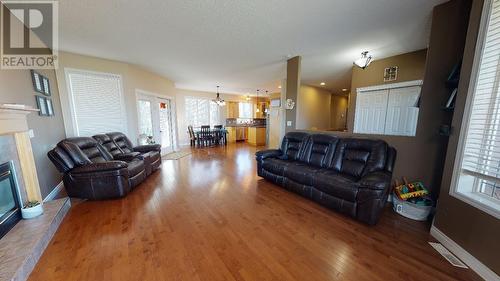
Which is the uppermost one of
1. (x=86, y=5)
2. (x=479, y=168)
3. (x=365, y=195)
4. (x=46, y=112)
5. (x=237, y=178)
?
(x=86, y=5)

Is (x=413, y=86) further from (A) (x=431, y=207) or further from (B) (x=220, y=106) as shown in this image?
(B) (x=220, y=106)

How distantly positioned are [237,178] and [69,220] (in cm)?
263

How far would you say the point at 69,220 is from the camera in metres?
2.21

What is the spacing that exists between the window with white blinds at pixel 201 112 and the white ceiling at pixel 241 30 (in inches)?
165

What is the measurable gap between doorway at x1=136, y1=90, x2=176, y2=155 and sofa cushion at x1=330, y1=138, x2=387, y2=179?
16.8 feet

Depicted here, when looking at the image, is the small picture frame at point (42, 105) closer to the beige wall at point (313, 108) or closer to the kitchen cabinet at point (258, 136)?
the beige wall at point (313, 108)

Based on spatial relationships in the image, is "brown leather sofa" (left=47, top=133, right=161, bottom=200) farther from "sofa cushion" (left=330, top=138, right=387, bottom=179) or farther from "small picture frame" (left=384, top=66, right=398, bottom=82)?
"small picture frame" (left=384, top=66, right=398, bottom=82)

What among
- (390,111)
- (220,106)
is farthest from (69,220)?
(220,106)

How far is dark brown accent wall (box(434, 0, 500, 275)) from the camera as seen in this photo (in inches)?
54.3

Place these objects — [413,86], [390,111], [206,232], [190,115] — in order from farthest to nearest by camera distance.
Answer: [190,115], [390,111], [413,86], [206,232]

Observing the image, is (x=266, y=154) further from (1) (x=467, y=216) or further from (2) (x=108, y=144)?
(2) (x=108, y=144)

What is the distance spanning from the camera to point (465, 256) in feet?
5.11

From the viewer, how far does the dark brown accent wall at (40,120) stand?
2119 mm

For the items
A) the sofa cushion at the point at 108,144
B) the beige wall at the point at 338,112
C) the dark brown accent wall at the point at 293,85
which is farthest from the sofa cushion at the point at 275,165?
the beige wall at the point at 338,112
